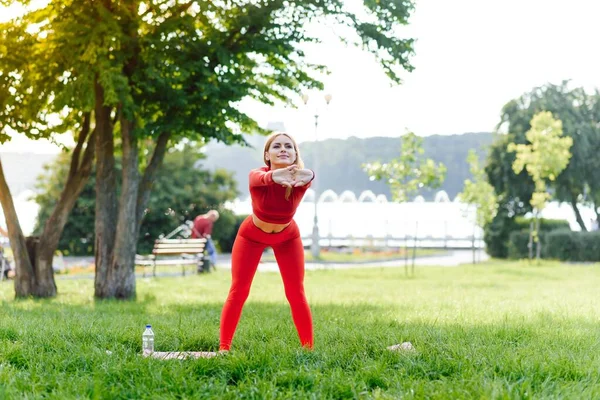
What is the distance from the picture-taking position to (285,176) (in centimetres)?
568

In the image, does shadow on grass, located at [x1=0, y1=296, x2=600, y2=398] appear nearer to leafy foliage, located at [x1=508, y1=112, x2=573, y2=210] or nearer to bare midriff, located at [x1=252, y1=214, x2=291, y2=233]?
bare midriff, located at [x1=252, y1=214, x2=291, y2=233]

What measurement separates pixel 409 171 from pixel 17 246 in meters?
14.0

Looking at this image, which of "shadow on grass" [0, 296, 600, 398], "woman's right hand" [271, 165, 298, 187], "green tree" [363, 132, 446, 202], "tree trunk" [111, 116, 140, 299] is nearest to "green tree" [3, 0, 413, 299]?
"tree trunk" [111, 116, 140, 299]

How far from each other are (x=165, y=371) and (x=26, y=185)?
1219 inches

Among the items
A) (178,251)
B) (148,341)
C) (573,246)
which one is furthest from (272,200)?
(573,246)

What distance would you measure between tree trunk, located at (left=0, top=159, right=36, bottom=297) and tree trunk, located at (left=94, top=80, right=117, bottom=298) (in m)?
1.25

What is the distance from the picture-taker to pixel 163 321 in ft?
28.6

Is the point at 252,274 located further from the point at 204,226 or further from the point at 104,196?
the point at 204,226

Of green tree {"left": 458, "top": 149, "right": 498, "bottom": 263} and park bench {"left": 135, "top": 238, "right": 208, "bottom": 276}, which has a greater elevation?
green tree {"left": 458, "top": 149, "right": 498, "bottom": 263}

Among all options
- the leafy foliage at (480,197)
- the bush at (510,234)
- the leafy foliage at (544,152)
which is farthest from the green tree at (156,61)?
the bush at (510,234)

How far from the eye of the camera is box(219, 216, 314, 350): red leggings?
6.45 meters

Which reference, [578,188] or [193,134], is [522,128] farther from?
[193,134]

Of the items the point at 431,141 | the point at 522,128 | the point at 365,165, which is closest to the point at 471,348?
the point at 365,165

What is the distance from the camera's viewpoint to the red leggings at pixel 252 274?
6.45m
